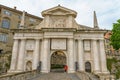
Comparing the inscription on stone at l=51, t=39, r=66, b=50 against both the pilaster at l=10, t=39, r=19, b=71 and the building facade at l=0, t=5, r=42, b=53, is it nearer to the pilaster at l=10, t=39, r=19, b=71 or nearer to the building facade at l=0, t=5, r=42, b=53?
the pilaster at l=10, t=39, r=19, b=71

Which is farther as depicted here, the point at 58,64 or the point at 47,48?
the point at 58,64

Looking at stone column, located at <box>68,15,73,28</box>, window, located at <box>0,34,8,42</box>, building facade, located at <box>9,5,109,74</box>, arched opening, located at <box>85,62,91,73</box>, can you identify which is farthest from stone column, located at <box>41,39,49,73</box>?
window, located at <box>0,34,8,42</box>

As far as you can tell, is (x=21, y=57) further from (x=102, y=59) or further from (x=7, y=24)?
(x=7, y=24)

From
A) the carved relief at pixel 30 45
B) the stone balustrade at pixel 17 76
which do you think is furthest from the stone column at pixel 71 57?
the stone balustrade at pixel 17 76

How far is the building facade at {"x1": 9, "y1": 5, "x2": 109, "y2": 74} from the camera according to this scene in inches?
998

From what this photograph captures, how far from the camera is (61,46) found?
26.0 m

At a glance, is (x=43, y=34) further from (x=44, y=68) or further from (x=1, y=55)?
(x=1, y=55)

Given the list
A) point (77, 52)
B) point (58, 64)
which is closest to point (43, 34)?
point (77, 52)

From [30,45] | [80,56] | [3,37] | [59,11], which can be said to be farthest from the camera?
[3,37]

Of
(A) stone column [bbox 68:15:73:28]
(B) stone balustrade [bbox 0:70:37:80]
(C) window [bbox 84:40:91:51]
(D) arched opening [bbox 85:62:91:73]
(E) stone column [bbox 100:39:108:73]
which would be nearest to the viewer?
(B) stone balustrade [bbox 0:70:37:80]

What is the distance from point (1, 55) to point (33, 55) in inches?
392

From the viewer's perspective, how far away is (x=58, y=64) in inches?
1379

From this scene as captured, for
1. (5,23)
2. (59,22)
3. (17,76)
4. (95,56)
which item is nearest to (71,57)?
(95,56)

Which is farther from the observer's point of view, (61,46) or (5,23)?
(5,23)
